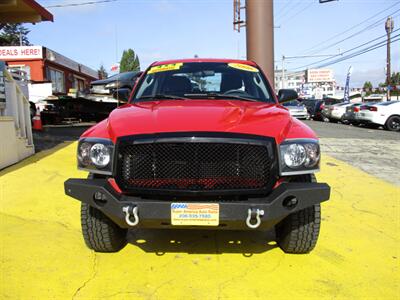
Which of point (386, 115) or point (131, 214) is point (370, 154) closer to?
point (131, 214)

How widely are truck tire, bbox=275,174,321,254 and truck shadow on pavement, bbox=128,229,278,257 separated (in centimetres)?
31

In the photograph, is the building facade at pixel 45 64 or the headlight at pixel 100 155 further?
the building facade at pixel 45 64

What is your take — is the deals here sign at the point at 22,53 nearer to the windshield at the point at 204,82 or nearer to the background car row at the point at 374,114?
the background car row at the point at 374,114

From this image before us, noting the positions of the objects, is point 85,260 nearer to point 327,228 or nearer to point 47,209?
point 47,209

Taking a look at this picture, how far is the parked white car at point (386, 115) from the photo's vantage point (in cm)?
1719

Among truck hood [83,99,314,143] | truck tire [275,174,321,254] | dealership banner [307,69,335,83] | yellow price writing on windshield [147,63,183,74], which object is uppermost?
dealership banner [307,69,335,83]

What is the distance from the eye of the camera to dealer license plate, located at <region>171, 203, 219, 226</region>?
115 inches

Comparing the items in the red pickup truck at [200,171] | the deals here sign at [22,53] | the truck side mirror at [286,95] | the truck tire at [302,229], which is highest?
the deals here sign at [22,53]

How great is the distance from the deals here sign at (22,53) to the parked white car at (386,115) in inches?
668

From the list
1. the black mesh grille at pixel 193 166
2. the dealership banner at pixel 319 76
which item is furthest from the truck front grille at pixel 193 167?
the dealership banner at pixel 319 76

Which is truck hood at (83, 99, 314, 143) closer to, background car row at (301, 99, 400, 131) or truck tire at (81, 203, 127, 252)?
truck tire at (81, 203, 127, 252)

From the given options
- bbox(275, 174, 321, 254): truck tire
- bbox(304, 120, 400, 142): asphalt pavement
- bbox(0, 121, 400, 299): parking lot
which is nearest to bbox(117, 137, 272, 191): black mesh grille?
bbox(275, 174, 321, 254): truck tire

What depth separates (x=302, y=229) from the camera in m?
3.42

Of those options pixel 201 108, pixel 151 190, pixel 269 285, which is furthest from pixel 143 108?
pixel 269 285
